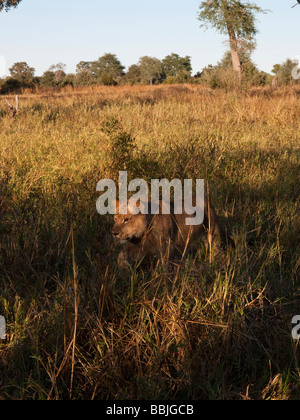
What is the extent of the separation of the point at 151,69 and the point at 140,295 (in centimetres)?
7566

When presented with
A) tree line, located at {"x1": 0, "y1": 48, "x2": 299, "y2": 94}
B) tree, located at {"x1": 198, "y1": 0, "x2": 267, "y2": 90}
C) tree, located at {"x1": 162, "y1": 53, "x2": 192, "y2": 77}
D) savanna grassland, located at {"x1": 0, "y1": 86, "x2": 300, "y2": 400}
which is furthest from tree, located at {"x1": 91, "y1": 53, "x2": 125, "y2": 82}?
savanna grassland, located at {"x1": 0, "y1": 86, "x2": 300, "y2": 400}

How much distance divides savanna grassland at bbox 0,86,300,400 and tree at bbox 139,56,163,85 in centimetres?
6773

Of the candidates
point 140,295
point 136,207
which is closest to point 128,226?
point 136,207

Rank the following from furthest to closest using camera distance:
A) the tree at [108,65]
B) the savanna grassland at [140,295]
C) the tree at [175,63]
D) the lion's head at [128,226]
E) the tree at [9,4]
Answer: the tree at [175,63] → the tree at [108,65] → the tree at [9,4] → the lion's head at [128,226] → the savanna grassland at [140,295]

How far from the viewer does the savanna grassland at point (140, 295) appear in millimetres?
1906

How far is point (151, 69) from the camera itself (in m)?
73.9

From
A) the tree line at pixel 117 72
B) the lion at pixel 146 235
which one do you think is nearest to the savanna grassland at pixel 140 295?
the lion at pixel 146 235

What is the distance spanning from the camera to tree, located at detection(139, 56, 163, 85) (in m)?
72.2

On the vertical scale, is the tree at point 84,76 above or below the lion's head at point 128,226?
above

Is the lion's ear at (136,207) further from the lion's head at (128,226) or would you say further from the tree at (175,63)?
the tree at (175,63)

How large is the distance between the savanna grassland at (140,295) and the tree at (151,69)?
67.7 meters

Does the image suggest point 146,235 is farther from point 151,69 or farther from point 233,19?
point 151,69
